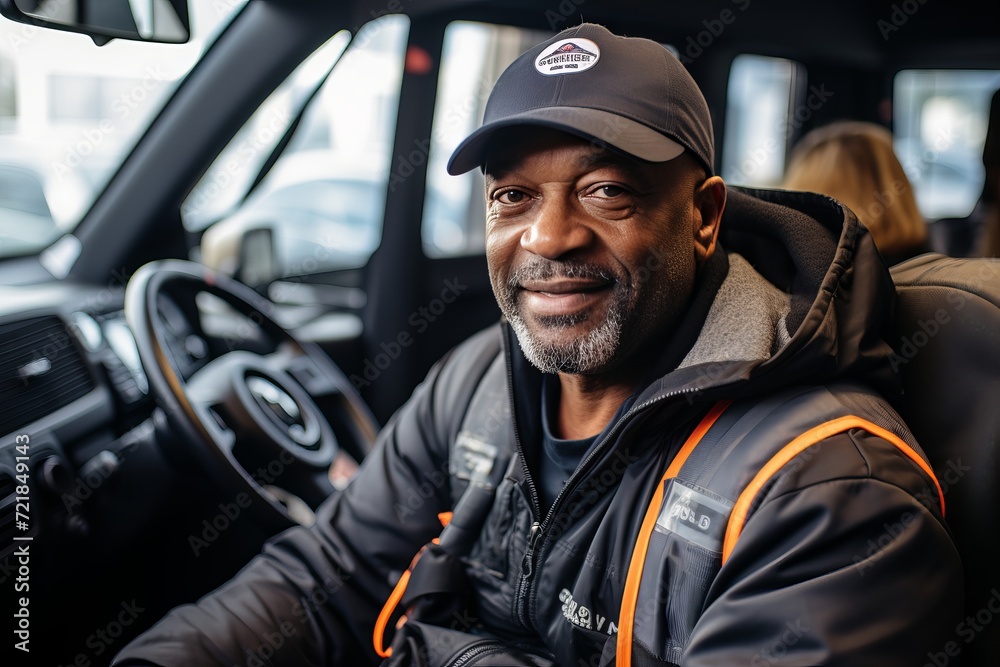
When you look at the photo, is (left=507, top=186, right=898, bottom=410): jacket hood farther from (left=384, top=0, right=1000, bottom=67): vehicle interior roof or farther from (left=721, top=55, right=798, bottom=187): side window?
(left=721, top=55, right=798, bottom=187): side window

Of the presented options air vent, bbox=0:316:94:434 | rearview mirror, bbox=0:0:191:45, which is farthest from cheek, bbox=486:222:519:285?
air vent, bbox=0:316:94:434

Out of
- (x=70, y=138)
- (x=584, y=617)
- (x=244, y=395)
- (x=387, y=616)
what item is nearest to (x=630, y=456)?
(x=584, y=617)

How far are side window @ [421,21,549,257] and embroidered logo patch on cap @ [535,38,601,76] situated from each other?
164cm

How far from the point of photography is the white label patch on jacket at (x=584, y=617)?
1273mm

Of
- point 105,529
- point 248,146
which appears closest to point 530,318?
point 105,529

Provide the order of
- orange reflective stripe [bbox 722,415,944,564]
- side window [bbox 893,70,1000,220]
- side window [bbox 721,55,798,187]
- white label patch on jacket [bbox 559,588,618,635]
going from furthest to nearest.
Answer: side window [bbox 893,70,1000,220]
side window [bbox 721,55,798,187]
white label patch on jacket [bbox 559,588,618,635]
orange reflective stripe [bbox 722,415,944,564]

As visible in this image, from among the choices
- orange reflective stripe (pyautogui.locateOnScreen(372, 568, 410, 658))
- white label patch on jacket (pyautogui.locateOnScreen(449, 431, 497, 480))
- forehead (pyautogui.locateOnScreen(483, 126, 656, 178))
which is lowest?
orange reflective stripe (pyautogui.locateOnScreen(372, 568, 410, 658))

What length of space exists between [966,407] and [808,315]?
275 millimetres

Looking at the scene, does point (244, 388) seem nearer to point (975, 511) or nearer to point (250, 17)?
point (250, 17)

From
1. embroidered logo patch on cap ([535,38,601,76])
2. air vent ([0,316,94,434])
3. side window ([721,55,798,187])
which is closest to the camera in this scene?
embroidered logo patch on cap ([535,38,601,76])

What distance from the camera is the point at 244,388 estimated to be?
2053 mm

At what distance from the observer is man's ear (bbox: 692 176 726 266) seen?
146 cm

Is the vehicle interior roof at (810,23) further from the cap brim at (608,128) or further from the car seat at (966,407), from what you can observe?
the car seat at (966,407)

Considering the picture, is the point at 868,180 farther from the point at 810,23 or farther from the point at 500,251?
the point at 500,251
